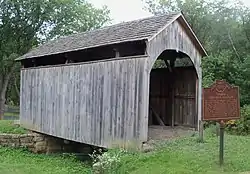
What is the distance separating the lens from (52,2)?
1174 inches

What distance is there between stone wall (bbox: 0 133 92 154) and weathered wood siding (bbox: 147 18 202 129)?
7.03 metres

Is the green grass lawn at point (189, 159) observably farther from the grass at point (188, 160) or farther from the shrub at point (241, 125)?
the shrub at point (241, 125)

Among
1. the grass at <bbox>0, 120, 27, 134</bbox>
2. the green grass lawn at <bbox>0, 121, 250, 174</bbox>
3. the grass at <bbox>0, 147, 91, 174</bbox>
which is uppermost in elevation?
the green grass lawn at <bbox>0, 121, 250, 174</bbox>

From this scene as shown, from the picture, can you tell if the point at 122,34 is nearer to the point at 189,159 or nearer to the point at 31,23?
the point at 189,159

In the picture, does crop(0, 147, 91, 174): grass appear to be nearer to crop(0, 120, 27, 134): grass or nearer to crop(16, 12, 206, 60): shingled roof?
crop(0, 120, 27, 134): grass

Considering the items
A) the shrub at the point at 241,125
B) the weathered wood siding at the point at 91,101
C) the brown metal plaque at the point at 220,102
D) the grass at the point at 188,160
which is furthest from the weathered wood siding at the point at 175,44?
the brown metal plaque at the point at 220,102

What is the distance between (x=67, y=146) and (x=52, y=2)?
15.3 meters

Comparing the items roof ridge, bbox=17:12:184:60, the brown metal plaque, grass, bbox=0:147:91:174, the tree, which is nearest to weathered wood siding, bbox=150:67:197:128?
roof ridge, bbox=17:12:184:60

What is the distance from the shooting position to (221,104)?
8945 millimetres

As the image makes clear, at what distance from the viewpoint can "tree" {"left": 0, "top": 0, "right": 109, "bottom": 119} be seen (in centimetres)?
2960

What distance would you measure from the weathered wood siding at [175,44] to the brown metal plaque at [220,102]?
114 inches

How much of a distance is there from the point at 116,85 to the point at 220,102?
13.9 feet

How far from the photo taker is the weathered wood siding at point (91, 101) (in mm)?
11508

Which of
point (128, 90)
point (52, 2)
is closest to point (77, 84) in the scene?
point (128, 90)
